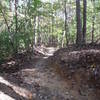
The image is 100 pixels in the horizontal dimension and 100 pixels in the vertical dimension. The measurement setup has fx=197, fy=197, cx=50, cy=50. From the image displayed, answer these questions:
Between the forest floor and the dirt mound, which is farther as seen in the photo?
the dirt mound

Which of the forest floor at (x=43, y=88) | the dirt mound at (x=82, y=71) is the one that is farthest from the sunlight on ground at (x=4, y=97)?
the dirt mound at (x=82, y=71)

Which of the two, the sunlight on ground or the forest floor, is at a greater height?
the sunlight on ground

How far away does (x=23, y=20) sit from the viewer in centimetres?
1293

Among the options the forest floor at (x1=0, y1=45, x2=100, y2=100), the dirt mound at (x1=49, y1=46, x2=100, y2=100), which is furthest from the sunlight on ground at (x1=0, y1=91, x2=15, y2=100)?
the dirt mound at (x1=49, y1=46, x2=100, y2=100)

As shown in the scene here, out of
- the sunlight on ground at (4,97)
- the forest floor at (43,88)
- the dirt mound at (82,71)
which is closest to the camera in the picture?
the sunlight on ground at (4,97)

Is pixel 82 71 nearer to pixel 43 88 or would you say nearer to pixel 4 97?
pixel 43 88

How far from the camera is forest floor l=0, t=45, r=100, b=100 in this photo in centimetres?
637

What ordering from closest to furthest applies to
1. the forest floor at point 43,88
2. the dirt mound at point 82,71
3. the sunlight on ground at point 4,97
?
the sunlight on ground at point 4,97 < the forest floor at point 43,88 < the dirt mound at point 82,71

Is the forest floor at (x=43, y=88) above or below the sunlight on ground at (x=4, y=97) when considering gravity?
below

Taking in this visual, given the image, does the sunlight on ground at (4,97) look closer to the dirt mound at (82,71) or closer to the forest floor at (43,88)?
the forest floor at (43,88)

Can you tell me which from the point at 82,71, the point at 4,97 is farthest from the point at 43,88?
the point at 4,97

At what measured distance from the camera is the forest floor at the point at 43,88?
6.37 m

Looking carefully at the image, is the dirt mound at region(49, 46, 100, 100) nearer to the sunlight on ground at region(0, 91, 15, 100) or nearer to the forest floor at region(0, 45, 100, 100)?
the forest floor at region(0, 45, 100, 100)

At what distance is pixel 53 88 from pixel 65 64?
168 centimetres
